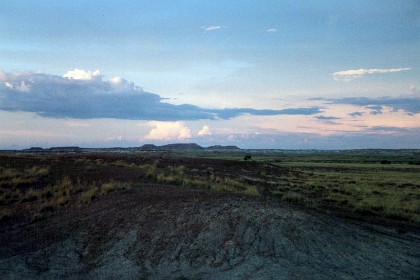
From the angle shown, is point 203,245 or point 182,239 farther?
point 182,239

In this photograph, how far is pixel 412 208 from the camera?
27.3m

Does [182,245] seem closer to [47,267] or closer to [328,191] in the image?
[47,267]

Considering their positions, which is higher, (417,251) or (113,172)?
(113,172)

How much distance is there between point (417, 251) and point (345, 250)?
10.6ft

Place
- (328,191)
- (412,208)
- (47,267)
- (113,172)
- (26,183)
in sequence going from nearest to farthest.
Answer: (47,267) → (26,183) → (412,208) → (113,172) → (328,191)

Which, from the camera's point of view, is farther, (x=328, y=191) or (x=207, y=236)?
(x=328, y=191)

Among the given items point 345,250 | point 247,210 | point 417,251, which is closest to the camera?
point 345,250

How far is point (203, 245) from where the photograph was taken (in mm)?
14906

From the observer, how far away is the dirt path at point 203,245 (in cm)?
1326

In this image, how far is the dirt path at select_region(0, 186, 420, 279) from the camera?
43.5 ft

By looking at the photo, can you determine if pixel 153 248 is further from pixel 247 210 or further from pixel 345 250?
pixel 345 250

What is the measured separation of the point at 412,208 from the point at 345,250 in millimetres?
14968

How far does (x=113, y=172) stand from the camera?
1209 inches

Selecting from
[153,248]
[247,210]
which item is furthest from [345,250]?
[153,248]
